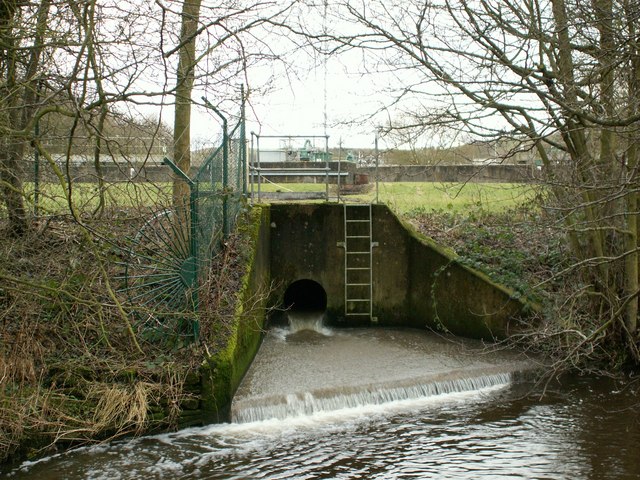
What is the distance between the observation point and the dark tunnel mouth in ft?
50.7

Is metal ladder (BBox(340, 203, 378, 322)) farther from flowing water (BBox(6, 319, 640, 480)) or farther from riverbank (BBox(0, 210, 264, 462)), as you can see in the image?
riverbank (BBox(0, 210, 264, 462))

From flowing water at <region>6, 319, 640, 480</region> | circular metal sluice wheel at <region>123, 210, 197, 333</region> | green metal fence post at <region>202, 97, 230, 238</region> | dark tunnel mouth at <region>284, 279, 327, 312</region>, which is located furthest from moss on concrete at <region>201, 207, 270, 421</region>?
dark tunnel mouth at <region>284, 279, 327, 312</region>

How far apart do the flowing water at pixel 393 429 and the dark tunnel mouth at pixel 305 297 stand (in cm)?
364

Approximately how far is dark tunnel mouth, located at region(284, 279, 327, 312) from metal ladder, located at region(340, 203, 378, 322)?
104 centimetres

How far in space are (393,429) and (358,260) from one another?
20.8ft

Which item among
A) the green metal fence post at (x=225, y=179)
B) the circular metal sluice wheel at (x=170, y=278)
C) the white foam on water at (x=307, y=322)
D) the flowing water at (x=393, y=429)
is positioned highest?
the green metal fence post at (x=225, y=179)

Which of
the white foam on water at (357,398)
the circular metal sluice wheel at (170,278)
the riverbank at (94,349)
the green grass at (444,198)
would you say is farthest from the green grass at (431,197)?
the circular metal sluice wheel at (170,278)

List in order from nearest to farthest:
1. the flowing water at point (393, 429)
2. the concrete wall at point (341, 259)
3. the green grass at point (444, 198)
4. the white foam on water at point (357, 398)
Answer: the flowing water at point (393, 429) < the white foam on water at point (357, 398) < the concrete wall at point (341, 259) < the green grass at point (444, 198)

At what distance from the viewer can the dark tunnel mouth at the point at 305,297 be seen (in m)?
15.5

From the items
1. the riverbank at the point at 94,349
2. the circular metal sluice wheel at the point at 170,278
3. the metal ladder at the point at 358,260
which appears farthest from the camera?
the metal ladder at the point at 358,260

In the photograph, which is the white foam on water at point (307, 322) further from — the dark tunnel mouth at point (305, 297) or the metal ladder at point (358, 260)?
the metal ladder at point (358, 260)

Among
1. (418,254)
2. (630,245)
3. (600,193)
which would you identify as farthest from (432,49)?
(418,254)

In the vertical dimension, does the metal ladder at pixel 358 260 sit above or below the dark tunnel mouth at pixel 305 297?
above

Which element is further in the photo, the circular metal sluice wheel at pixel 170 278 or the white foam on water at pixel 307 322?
the white foam on water at pixel 307 322
